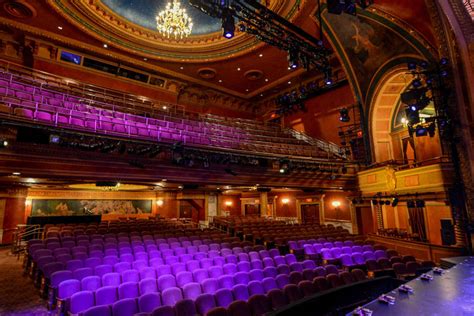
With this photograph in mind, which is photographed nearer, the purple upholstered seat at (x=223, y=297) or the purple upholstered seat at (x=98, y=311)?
the purple upholstered seat at (x=98, y=311)

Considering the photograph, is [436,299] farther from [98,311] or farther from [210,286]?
[98,311]

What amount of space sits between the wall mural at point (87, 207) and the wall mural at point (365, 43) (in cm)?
1210

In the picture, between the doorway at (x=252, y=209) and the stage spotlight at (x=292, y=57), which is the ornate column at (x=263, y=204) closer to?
the doorway at (x=252, y=209)

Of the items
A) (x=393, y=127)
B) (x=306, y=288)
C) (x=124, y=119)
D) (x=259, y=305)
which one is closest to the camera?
(x=259, y=305)

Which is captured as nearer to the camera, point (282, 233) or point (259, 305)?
point (259, 305)

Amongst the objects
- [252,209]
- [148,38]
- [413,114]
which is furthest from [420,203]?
[148,38]

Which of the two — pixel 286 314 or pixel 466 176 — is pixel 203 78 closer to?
pixel 466 176

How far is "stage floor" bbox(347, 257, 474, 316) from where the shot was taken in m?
2.60

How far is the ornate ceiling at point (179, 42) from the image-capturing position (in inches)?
344

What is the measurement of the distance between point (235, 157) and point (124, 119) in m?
4.06

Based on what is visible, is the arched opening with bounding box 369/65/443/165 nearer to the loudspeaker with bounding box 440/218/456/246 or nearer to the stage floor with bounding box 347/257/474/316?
the loudspeaker with bounding box 440/218/456/246

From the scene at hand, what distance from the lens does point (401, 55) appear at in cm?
885

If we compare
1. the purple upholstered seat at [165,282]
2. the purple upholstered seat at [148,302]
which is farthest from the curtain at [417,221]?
the purple upholstered seat at [148,302]

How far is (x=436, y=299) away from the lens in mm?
2918
